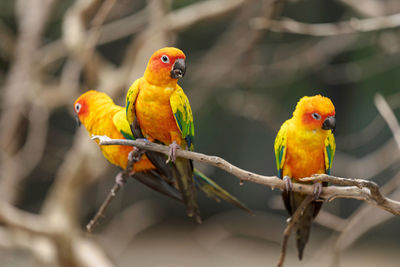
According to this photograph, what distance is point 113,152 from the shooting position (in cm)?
175

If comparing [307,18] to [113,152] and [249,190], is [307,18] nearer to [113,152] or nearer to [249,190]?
[249,190]

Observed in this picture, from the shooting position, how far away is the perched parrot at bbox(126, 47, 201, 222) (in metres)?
1.42

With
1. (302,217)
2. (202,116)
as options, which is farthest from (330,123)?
(202,116)

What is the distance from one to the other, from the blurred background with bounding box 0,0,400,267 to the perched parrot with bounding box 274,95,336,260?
53.5 inches

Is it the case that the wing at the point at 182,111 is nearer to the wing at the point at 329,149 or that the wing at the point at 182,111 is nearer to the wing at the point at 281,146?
the wing at the point at 281,146

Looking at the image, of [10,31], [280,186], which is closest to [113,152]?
[280,186]

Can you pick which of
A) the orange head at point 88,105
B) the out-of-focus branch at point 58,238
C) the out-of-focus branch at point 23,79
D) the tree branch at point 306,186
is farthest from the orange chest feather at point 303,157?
the out-of-focus branch at point 23,79

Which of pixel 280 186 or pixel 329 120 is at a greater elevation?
pixel 329 120

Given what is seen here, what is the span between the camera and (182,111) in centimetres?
147


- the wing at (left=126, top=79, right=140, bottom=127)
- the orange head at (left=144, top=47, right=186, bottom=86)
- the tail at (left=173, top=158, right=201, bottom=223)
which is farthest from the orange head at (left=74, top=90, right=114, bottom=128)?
the tail at (left=173, top=158, right=201, bottom=223)

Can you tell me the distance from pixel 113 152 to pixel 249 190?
150 inches

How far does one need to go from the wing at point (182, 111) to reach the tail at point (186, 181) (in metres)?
0.10

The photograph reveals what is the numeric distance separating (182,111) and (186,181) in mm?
262

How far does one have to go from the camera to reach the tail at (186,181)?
5.02ft
